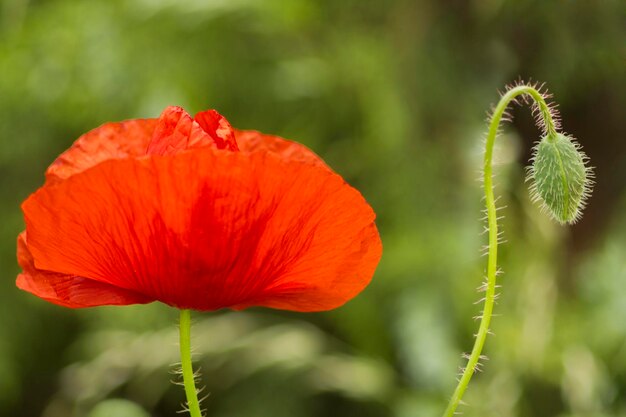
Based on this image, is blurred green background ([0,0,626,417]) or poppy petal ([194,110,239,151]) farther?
blurred green background ([0,0,626,417])

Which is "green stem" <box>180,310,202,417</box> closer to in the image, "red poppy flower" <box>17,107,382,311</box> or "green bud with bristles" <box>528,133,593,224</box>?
"red poppy flower" <box>17,107,382,311</box>

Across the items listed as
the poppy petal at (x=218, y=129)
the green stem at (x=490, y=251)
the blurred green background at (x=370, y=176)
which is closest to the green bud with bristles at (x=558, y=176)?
the green stem at (x=490, y=251)

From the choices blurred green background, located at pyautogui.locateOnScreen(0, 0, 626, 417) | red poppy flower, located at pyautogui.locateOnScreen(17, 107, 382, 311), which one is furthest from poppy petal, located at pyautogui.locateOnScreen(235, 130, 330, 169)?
blurred green background, located at pyautogui.locateOnScreen(0, 0, 626, 417)

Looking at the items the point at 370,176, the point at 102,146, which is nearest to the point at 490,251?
the point at 102,146

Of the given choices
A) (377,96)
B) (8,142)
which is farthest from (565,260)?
(8,142)

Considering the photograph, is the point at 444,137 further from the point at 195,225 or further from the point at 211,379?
the point at 195,225

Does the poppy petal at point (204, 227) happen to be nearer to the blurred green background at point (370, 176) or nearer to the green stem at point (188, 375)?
the green stem at point (188, 375)

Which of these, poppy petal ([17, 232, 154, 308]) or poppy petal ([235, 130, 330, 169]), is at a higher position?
poppy petal ([235, 130, 330, 169])
